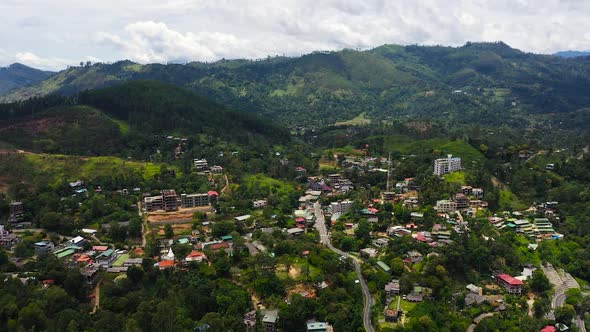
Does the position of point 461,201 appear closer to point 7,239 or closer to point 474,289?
point 474,289

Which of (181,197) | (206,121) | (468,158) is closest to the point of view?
(181,197)

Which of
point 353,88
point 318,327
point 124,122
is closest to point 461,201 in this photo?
point 318,327

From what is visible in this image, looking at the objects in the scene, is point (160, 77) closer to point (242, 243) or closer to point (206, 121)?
point (206, 121)

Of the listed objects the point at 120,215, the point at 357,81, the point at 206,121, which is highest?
the point at 357,81

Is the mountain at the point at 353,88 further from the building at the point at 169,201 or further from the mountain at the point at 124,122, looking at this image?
the building at the point at 169,201

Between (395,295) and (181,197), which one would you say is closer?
(395,295)

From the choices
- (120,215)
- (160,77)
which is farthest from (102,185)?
(160,77)
